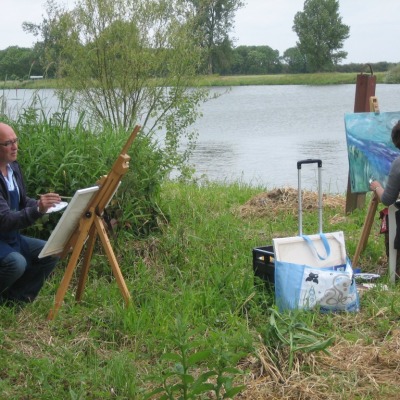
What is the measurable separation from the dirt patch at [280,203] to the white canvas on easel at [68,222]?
364 centimetres

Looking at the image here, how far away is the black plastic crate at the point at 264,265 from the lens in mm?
5523

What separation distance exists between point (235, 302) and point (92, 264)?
1.29m

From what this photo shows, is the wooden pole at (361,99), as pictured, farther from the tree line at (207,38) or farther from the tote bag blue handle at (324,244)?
the tote bag blue handle at (324,244)

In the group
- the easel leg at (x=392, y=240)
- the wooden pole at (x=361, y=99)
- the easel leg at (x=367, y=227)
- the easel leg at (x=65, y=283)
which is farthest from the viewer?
the wooden pole at (x=361, y=99)

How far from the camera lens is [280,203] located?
8.88 metres

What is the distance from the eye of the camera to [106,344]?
15.5 ft

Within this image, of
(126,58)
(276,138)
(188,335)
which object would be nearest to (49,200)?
(188,335)

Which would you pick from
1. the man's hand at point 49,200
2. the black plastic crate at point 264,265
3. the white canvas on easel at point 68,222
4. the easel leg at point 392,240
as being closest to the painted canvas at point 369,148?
the easel leg at point 392,240

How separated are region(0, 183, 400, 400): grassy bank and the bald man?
0.53 ft

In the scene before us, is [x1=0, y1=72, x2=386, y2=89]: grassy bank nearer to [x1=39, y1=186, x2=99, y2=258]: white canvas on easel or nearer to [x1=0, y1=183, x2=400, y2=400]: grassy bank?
[x1=0, y1=183, x2=400, y2=400]: grassy bank

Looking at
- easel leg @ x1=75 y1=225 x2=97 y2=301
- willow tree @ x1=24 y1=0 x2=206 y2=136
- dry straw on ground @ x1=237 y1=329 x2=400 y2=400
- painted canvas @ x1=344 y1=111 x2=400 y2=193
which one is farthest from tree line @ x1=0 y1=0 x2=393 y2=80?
dry straw on ground @ x1=237 y1=329 x2=400 y2=400

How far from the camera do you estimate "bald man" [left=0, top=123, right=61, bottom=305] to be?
489 cm

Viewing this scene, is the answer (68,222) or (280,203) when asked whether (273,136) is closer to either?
(280,203)

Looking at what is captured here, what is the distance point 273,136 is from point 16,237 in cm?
1853
